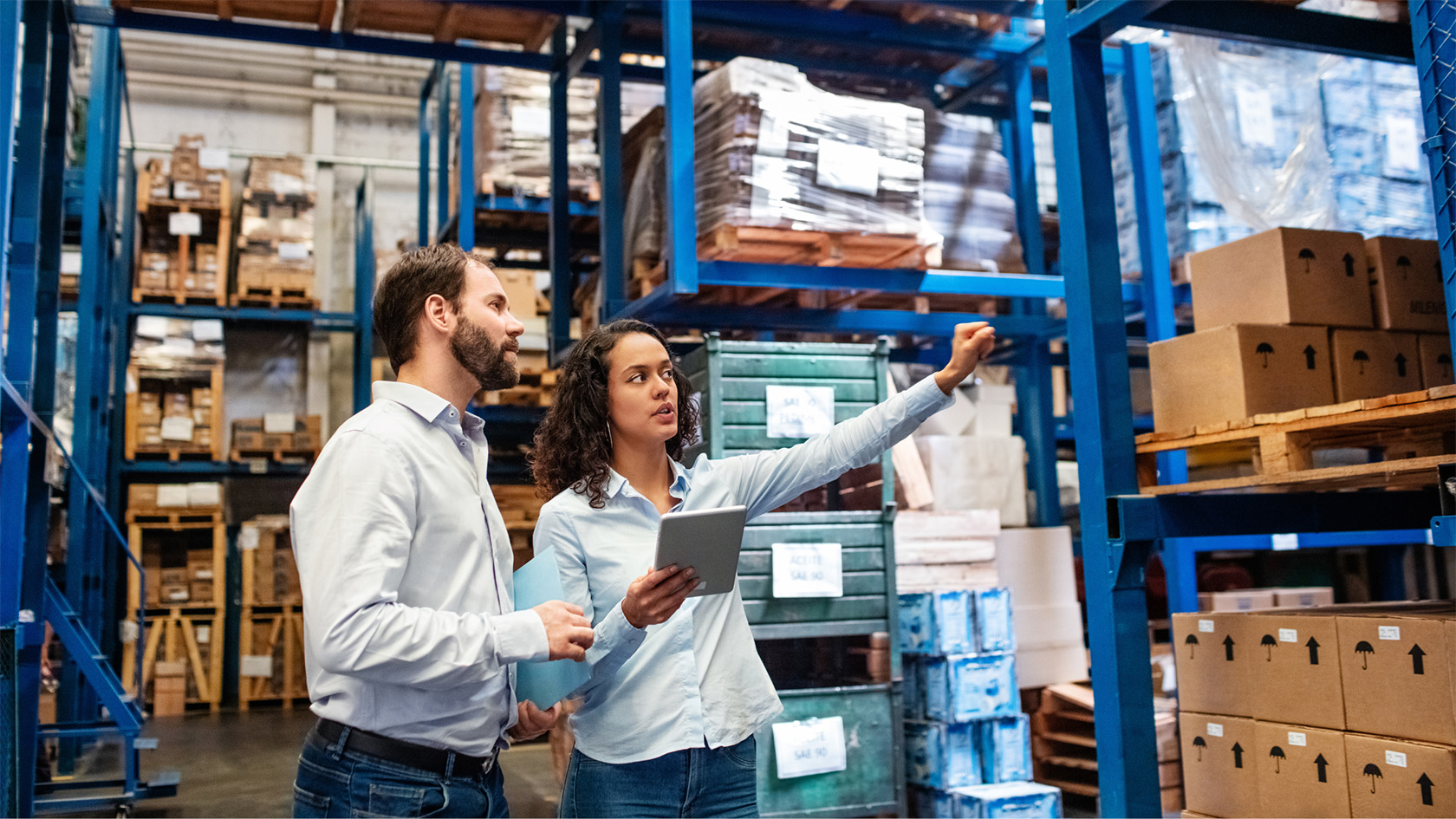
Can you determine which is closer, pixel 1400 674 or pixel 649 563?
pixel 649 563

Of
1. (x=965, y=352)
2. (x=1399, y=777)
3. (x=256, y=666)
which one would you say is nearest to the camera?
(x=965, y=352)

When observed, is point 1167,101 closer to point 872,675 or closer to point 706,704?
point 872,675

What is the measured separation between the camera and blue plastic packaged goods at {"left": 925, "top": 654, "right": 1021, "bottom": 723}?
570cm

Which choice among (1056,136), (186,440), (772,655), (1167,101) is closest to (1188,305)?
(1167,101)

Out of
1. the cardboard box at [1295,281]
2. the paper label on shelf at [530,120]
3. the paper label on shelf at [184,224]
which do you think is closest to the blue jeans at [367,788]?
the cardboard box at [1295,281]

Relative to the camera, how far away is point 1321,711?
140 inches

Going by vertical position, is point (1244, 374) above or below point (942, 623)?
above

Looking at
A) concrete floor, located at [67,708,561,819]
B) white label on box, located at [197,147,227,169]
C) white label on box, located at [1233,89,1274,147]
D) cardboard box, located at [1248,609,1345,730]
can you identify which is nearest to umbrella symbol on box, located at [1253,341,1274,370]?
cardboard box, located at [1248,609,1345,730]

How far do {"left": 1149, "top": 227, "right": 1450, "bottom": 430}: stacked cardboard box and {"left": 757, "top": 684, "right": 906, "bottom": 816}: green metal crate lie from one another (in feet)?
6.89

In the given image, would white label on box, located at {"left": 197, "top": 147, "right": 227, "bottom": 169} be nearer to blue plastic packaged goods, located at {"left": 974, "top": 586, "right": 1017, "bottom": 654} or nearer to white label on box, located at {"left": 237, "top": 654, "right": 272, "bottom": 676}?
white label on box, located at {"left": 237, "top": 654, "right": 272, "bottom": 676}

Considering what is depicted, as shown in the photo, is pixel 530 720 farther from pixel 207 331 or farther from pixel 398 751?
pixel 207 331

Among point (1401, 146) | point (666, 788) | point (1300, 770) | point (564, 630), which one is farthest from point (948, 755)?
point (1401, 146)

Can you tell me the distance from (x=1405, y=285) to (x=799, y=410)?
8.29 ft

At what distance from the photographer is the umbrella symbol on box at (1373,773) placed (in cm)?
334
